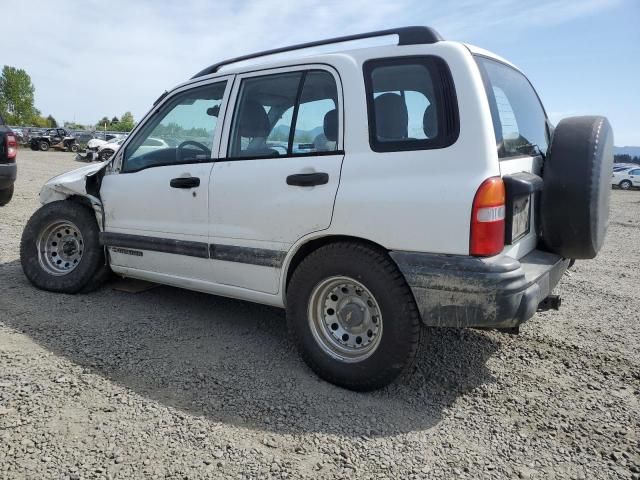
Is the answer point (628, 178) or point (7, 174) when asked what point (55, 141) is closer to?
point (7, 174)

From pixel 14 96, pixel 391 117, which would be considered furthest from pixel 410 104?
pixel 14 96

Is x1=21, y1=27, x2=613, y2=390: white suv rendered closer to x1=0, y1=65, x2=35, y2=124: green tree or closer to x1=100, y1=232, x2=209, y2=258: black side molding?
x1=100, y1=232, x2=209, y2=258: black side molding

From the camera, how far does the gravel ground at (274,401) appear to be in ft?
7.31

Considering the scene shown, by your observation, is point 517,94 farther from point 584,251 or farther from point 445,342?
point 445,342

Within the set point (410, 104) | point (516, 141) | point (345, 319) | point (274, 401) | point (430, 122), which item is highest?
point (410, 104)

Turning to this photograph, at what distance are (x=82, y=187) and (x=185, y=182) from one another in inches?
50.6

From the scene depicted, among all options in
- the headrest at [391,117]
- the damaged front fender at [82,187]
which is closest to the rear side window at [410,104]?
the headrest at [391,117]

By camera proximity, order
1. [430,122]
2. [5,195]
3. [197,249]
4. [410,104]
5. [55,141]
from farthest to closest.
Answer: [55,141] < [5,195] < [197,249] < [410,104] < [430,122]

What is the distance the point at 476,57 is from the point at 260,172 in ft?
4.72

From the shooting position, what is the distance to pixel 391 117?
277 centimetres

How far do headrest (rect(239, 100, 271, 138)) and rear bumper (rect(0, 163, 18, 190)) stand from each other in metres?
6.34

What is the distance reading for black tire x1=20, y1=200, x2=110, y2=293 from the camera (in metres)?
4.13

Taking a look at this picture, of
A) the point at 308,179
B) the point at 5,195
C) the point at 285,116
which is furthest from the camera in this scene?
the point at 5,195

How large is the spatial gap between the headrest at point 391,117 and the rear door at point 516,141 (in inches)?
18.0
